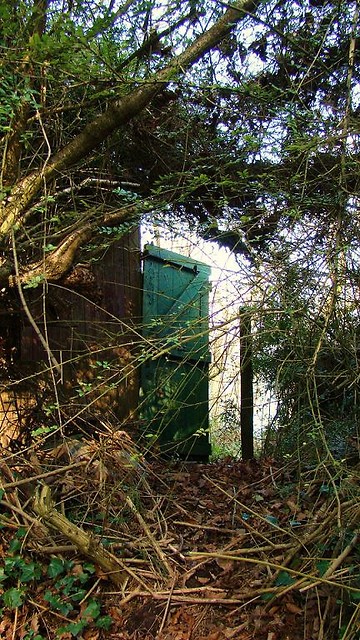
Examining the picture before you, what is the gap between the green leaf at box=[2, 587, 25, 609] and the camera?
279cm

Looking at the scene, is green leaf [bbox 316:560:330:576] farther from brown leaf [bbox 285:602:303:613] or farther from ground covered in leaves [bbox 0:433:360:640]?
brown leaf [bbox 285:602:303:613]

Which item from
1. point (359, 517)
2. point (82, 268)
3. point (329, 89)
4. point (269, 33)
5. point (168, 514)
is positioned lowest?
point (168, 514)

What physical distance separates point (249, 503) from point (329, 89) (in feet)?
9.96

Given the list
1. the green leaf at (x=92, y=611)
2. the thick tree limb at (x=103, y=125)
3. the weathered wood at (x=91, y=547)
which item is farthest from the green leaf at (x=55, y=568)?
the thick tree limb at (x=103, y=125)

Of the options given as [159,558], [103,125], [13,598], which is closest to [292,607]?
[159,558]

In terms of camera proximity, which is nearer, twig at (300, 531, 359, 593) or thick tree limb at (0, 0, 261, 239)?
twig at (300, 531, 359, 593)

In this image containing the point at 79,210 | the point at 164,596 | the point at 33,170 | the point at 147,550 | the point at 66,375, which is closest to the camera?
the point at 164,596

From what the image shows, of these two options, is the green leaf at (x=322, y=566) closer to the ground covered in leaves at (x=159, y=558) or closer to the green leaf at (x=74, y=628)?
the ground covered in leaves at (x=159, y=558)

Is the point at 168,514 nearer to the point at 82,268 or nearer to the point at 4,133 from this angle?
the point at 82,268

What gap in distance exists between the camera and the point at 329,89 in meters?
3.81

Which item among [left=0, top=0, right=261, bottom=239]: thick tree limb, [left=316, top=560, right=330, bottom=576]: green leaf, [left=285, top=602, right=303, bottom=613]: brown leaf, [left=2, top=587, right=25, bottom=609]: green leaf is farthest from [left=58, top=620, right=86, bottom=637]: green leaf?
[left=0, top=0, right=261, bottom=239]: thick tree limb

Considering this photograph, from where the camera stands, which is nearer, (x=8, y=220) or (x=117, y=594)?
(x=117, y=594)

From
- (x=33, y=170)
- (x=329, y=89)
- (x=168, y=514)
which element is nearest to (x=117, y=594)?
(x=168, y=514)

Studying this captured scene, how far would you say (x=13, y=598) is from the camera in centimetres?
279
